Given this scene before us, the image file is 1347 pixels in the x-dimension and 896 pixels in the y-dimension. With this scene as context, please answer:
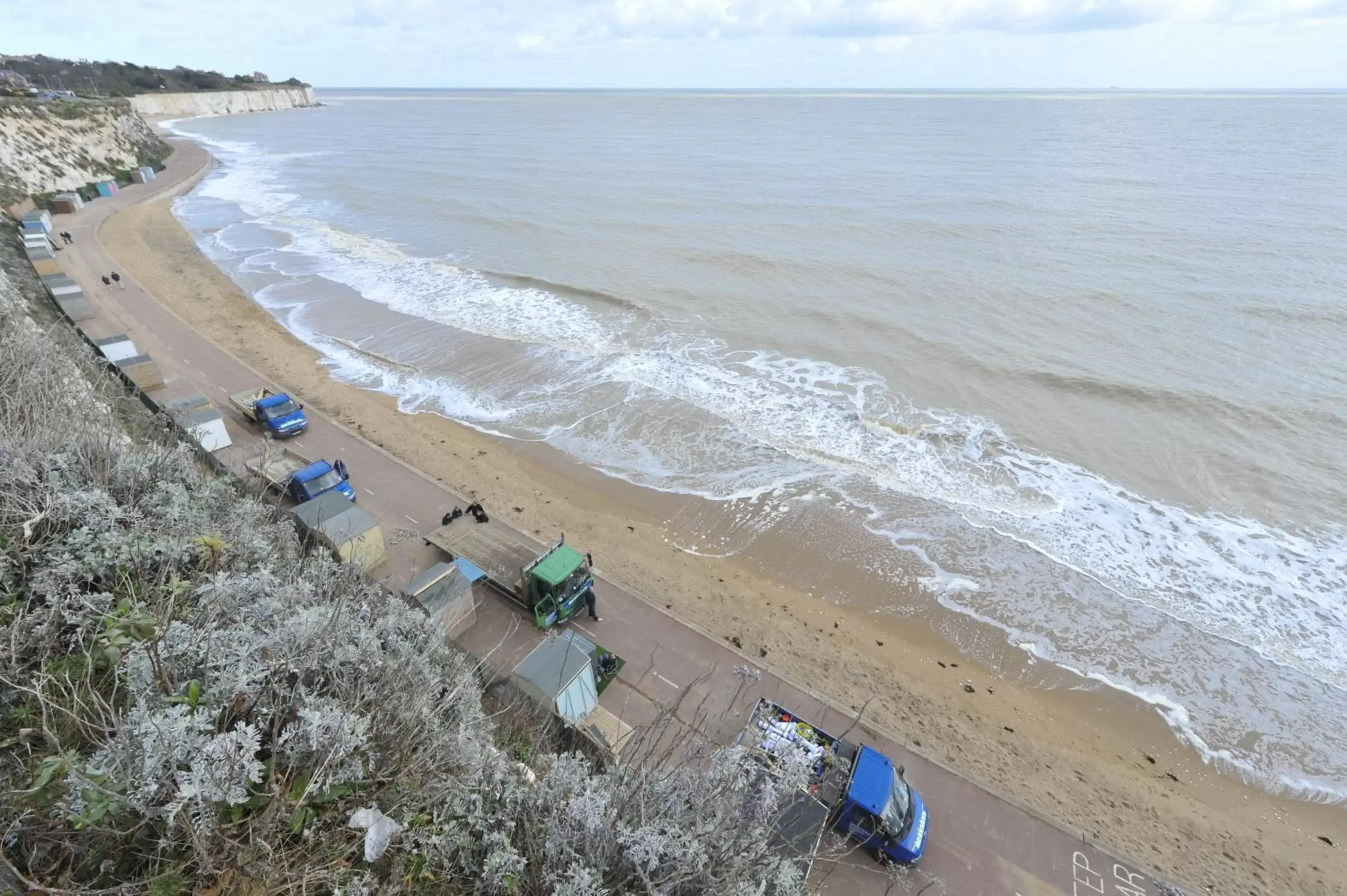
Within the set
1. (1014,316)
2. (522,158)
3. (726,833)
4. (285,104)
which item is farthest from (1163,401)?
(285,104)

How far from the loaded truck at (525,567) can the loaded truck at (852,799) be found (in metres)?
4.79

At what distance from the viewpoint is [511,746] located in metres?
7.59

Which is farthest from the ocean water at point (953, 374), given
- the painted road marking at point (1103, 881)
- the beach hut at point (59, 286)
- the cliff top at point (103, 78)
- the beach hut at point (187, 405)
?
the cliff top at point (103, 78)

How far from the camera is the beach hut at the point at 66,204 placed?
44.8 metres

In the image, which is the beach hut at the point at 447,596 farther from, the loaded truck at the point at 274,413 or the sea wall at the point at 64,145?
the sea wall at the point at 64,145

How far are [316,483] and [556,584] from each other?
7.65 meters

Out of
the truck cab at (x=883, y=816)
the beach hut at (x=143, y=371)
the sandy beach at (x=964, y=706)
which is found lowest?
the sandy beach at (x=964, y=706)

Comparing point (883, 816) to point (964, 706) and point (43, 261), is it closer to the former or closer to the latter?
point (964, 706)

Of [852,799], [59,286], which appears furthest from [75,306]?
[852,799]

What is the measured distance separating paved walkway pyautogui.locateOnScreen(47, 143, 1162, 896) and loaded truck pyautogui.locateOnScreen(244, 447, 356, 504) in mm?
988

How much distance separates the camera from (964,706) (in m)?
13.1

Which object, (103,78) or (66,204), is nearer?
(66,204)

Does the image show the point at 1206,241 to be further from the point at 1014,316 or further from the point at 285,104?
the point at 285,104

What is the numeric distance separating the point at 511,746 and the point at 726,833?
3.21 meters
